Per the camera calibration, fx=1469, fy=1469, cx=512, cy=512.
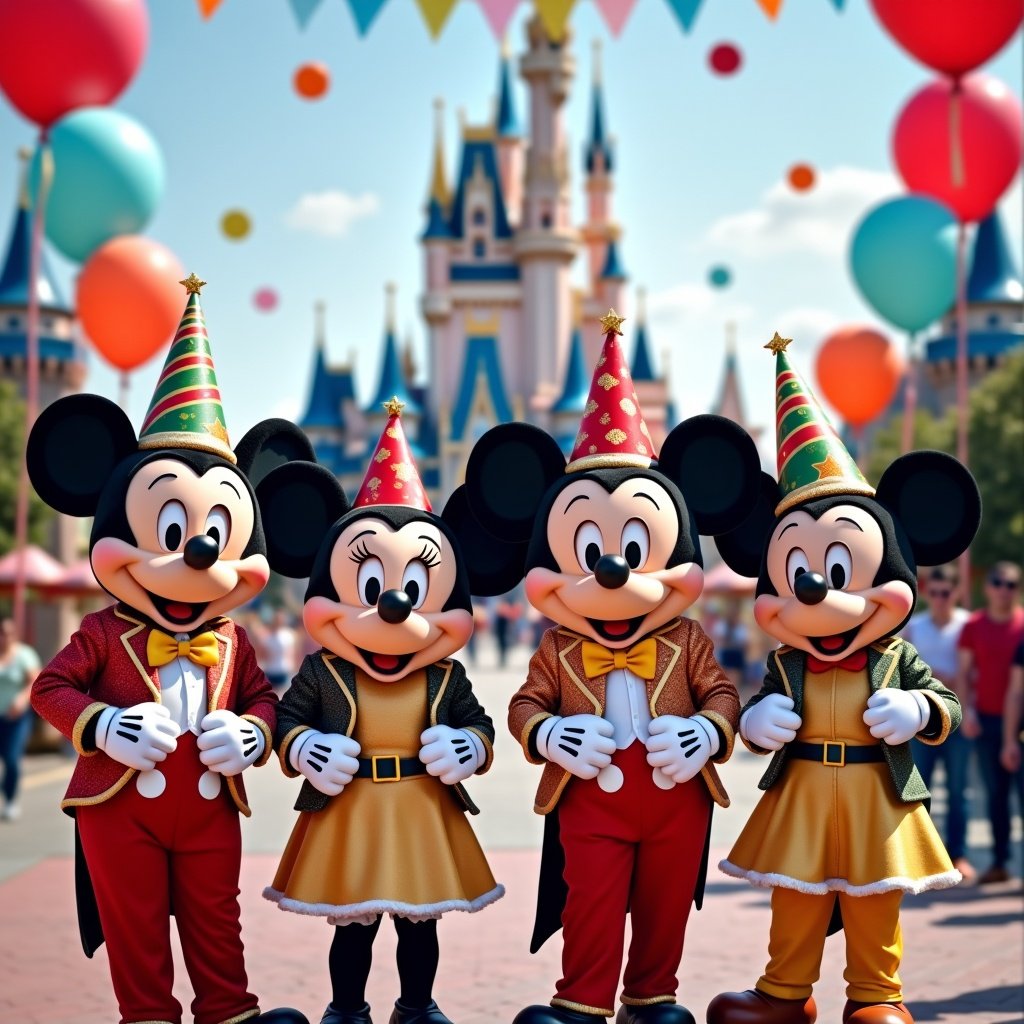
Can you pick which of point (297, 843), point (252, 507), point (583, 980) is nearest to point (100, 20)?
point (252, 507)

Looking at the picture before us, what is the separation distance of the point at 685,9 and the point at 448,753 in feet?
18.1

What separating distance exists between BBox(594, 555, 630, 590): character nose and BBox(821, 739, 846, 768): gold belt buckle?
2.65 feet

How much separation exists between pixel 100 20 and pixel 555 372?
43.8m

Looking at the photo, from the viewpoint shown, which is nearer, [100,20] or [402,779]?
[402,779]

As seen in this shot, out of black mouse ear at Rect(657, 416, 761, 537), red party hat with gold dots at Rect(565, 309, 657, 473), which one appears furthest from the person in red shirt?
red party hat with gold dots at Rect(565, 309, 657, 473)

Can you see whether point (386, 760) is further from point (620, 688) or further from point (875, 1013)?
point (875, 1013)

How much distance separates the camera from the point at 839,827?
4320 mm

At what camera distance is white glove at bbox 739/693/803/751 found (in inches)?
170

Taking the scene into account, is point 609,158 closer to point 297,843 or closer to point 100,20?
point 100,20

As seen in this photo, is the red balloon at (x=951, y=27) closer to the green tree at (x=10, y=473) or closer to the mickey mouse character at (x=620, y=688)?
the mickey mouse character at (x=620, y=688)

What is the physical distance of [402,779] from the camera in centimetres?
430

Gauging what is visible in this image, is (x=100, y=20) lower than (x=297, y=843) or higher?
higher

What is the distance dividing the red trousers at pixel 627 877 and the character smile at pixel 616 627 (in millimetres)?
326

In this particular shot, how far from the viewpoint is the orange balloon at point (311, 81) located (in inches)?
472
